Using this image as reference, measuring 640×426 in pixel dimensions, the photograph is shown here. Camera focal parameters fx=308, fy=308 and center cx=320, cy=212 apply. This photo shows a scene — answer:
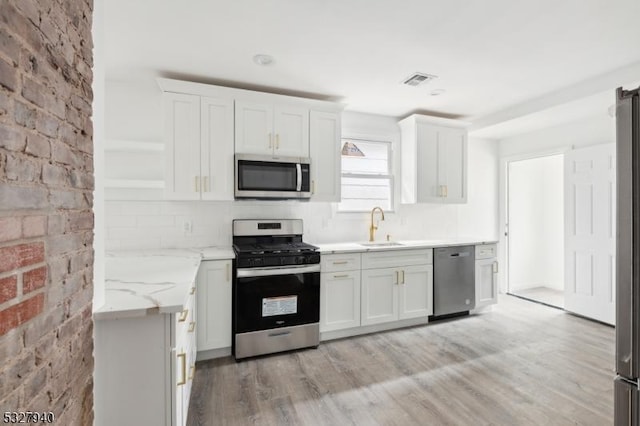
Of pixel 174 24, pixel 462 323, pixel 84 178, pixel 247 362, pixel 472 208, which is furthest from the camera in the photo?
pixel 472 208

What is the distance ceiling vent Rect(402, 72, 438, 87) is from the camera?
113 inches

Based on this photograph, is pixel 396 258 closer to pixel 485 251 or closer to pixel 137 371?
pixel 485 251

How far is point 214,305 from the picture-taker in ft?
8.66

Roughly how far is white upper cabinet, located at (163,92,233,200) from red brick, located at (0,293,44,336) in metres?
2.00

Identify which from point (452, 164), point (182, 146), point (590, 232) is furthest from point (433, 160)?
point (182, 146)

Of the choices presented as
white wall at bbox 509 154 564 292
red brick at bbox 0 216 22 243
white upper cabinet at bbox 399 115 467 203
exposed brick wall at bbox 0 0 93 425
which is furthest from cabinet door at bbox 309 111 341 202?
white wall at bbox 509 154 564 292

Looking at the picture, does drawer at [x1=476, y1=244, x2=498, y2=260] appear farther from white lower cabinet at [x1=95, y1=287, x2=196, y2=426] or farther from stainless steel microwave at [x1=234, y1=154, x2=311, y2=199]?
white lower cabinet at [x1=95, y1=287, x2=196, y2=426]

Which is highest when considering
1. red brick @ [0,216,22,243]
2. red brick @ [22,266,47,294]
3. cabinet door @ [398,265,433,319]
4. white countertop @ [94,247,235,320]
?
red brick @ [0,216,22,243]

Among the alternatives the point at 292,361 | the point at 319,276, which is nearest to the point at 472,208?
the point at 319,276

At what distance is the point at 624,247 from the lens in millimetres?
1249

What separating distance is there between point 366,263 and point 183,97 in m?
2.36

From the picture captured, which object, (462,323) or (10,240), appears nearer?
(10,240)

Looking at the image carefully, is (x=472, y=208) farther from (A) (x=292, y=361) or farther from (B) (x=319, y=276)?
(A) (x=292, y=361)

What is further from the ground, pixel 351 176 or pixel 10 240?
pixel 351 176
